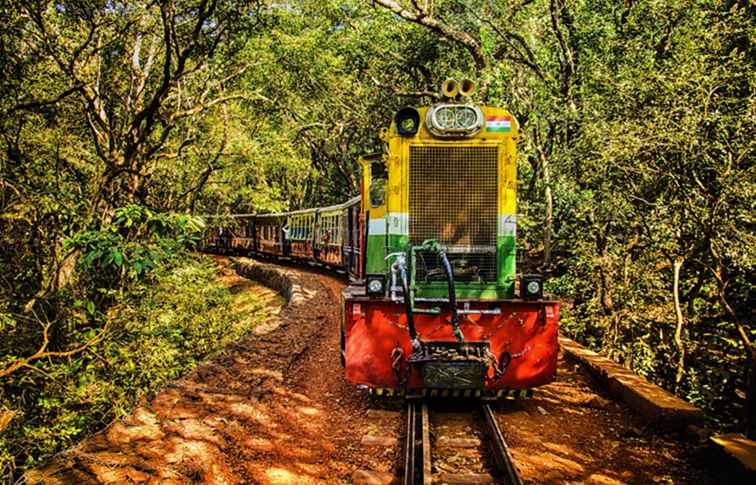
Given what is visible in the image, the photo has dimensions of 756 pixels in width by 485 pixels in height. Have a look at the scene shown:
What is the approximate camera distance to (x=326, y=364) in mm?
8328

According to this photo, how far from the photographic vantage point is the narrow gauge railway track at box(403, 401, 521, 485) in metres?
4.42

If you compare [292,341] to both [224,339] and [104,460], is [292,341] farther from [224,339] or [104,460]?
[104,460]

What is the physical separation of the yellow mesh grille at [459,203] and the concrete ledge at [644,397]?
198cm

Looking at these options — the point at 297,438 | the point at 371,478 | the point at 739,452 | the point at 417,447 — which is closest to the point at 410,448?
the point at 417,447

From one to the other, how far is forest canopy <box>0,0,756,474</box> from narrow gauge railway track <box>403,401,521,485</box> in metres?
2.44

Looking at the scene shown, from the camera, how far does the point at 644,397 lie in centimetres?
576

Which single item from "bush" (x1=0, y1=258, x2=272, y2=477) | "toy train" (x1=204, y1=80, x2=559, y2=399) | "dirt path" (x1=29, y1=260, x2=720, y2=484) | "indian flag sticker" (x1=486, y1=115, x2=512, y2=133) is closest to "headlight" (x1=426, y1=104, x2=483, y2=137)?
"toy train" (x1=204, y1=80, x2=559, y2=399)

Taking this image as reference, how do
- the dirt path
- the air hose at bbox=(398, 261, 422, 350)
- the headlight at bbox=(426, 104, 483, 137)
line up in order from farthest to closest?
1. the headlight at bbox=(426, 104, 483, 137)
2. the air hose at bbox=(398, 261, 422, 350)
3. the dirt path

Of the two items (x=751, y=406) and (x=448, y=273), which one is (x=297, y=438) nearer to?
(x=448, y=273)

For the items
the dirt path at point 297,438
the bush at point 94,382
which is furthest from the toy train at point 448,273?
the bush at point 94,382

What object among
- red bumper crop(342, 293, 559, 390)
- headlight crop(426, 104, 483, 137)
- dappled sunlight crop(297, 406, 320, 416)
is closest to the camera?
red bumper crop(342, 293, 559, 390)

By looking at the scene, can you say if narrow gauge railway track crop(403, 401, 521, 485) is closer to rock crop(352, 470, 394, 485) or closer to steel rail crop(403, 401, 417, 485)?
steel rail crop(403, 401, 417, 485)

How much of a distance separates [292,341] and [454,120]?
5022 mm

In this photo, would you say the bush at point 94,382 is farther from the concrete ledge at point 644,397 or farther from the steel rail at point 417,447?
the concrete ledge at point 644,397
